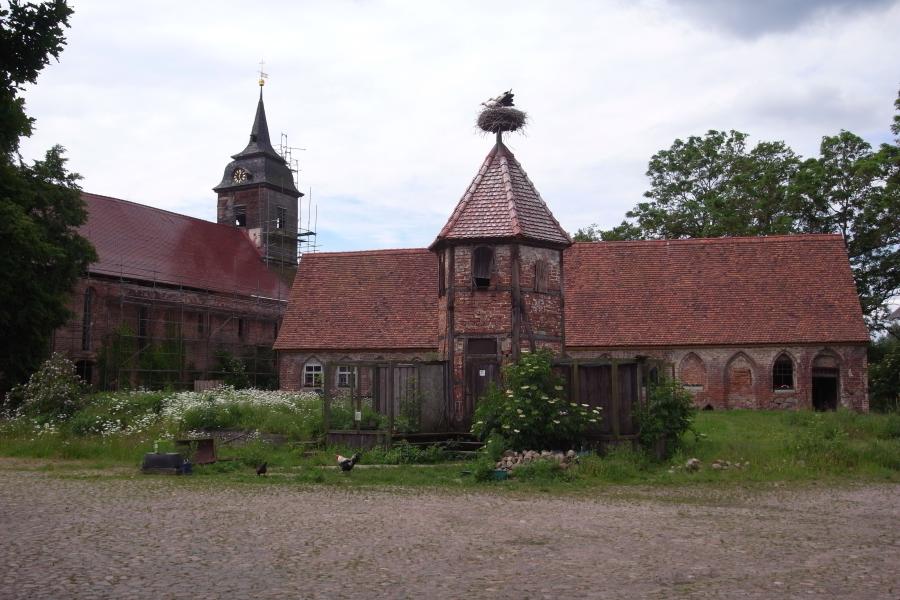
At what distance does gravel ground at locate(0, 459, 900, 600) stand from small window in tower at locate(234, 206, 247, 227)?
49459 mm

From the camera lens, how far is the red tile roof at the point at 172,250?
45844mm

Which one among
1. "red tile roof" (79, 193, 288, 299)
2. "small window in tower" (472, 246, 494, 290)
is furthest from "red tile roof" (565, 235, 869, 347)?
"red tile roof" (79, 193, 288, 299)

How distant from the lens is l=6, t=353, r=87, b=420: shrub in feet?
80.1

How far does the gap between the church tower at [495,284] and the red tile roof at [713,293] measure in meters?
13.2

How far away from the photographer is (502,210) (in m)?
22.7

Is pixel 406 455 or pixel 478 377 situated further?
pixel 478 377

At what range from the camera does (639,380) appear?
18906 mm

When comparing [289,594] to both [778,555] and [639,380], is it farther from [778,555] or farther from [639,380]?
[639,380]

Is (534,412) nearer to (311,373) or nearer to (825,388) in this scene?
(311,373)

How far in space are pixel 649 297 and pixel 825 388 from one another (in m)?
7.62

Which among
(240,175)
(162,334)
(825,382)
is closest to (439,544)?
(825,382)

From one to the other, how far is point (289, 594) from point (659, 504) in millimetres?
7445

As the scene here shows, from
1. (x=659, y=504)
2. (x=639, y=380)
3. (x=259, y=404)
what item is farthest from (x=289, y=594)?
(x=259, y=404)

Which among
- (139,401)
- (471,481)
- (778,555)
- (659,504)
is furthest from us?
(139,401)
